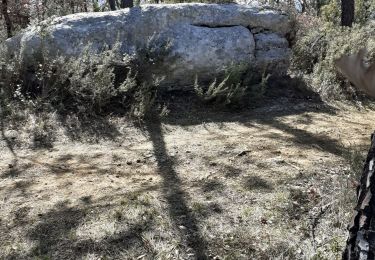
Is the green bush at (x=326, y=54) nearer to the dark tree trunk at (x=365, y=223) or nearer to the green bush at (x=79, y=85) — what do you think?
the green bush at (x=79, y=85)

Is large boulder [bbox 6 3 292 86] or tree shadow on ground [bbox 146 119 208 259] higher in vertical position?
large boulder [bbox 6 3 292 86]

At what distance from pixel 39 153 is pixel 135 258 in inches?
88.8

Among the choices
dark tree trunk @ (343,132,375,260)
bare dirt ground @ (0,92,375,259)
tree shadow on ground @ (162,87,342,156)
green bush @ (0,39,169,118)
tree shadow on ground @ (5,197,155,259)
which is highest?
dark tree trunk @ (343,132,375,260)

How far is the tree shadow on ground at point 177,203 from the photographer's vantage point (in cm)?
315

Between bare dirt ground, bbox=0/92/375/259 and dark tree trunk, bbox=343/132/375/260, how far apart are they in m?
1.05

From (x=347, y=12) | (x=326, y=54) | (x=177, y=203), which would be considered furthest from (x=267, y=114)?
(x=347, y=12)

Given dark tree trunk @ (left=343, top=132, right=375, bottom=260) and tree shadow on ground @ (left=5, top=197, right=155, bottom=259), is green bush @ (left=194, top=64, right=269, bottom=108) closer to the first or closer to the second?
tree shadow on ground @ (left=5, top=197, right=155, bottom=259)

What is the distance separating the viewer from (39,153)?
190 inches

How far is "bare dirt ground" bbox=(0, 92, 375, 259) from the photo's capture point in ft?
10.3

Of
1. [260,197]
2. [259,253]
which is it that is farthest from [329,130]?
[259,253]

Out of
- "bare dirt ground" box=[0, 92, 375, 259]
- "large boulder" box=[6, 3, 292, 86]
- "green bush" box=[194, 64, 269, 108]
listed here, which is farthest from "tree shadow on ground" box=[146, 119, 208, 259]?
"large boulder" box=[6, 3, 292, 86]

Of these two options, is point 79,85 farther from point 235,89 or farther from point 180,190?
point 180,190

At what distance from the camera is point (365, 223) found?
195cm

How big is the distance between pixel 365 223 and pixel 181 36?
5391mm
